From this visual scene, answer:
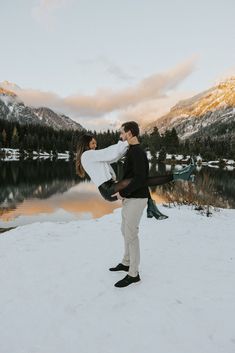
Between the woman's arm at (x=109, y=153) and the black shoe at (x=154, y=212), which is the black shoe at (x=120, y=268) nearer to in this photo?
the woman's arm at (x=109, y=153)

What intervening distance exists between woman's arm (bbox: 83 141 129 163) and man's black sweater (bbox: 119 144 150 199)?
0.42 ft

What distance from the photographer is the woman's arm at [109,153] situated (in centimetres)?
519

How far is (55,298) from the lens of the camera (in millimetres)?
5184

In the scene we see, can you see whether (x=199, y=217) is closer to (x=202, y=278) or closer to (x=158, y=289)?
(x=202, y=278)

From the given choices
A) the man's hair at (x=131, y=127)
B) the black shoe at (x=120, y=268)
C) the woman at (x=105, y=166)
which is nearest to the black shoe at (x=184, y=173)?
the woman at (x=105, y=166)

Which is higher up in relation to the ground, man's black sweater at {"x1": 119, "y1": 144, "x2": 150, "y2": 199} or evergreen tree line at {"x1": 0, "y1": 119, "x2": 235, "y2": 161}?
evergreen tree line at {"x1": 0, "y1": 119, "x2": 235, "y2": 161}

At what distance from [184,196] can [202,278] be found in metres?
11.4

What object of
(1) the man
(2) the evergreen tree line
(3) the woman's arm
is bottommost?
(1) the man

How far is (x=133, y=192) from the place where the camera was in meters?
5.22

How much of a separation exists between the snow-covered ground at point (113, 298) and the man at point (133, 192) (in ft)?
1.71

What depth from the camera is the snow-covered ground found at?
396 cm

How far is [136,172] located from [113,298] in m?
2.25

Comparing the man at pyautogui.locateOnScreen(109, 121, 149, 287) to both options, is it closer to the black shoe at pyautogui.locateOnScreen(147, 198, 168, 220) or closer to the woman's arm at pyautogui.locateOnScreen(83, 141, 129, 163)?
the woman's arm at pyautogui.locateOnScreen(83, 141, 129, 163)

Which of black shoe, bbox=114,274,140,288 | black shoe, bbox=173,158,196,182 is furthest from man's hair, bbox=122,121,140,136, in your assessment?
black shoe, bbox=114,274,140,288
